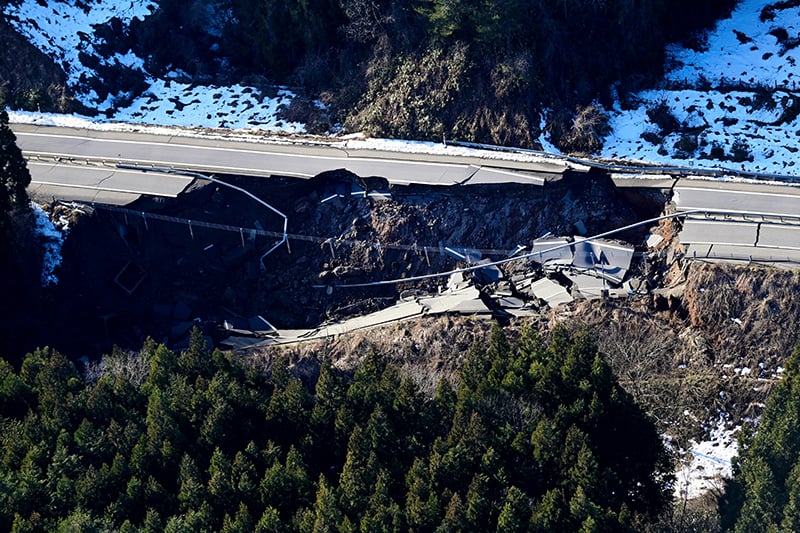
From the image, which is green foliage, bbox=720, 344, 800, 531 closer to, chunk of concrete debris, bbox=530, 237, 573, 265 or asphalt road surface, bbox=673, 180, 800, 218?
asphalt road surface, bbox=673, 180, 800, 218

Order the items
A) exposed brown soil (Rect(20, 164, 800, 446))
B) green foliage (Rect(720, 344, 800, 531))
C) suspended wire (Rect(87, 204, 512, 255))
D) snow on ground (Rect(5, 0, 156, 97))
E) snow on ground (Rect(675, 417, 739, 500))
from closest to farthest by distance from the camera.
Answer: green foliage (Rect(720, 344, 800, 531))
snow on ground (Rect(675, 417, 739, 500))
exposed brown soil (Rect(20, 164, 800, 446))
suspended wire (Rect(87, 204, 512, 255))
snow on ground (Rect(5, 0, 156, 97))

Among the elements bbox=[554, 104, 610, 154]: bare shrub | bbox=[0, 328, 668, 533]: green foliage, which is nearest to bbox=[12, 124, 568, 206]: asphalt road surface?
bbox=[554, 104, 610, 154]: bare shrub

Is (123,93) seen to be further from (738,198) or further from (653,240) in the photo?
(738,198)

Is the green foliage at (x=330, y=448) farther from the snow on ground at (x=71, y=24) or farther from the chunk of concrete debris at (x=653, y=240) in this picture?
the snow on ground at (x=71, y=24)

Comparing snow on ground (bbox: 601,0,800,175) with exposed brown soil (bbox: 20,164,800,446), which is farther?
snow on ground (bbox: 601,0,800,175)

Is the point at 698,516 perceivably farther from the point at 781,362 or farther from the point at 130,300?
the point at 130,300

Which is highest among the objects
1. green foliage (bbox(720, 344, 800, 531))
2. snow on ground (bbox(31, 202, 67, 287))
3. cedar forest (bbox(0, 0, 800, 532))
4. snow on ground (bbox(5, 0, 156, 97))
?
snow on ground (bbox(5, 0, 156, 97))
